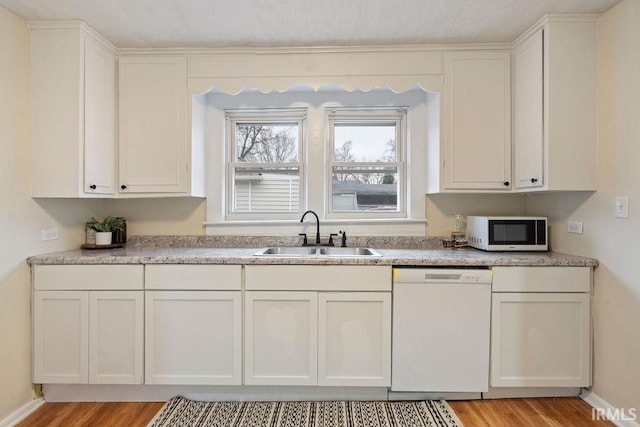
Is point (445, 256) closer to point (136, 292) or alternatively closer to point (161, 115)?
point (136, 292)

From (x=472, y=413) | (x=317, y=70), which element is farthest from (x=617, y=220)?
(x=317, y=70)

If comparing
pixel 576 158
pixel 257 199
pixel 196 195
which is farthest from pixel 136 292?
pixel 576 158

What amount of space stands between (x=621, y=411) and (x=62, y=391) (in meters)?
3.33

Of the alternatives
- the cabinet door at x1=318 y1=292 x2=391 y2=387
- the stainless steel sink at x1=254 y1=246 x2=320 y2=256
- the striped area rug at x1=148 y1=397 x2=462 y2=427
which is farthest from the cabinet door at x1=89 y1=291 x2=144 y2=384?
the cabinet door at x1=318 y1=292 x2=391 y2=387

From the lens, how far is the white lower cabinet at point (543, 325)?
6.75ft

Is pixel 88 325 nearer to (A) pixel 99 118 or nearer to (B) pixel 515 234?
(A) pixel 99 118

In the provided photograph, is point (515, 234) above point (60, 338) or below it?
above

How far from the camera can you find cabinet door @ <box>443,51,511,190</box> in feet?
7.87

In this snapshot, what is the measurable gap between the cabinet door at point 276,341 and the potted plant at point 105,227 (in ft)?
4.04

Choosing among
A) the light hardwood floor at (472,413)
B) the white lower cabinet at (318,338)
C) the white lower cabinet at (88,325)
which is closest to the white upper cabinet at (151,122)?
the white lower cabinet at (88,325)

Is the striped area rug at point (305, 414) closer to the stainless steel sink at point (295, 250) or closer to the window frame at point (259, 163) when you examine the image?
the stainless steel sink at point (295, 250)

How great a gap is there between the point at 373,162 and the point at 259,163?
96 centimetres

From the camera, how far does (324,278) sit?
2.06m

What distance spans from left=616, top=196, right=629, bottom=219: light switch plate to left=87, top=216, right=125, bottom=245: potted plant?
3.28m
